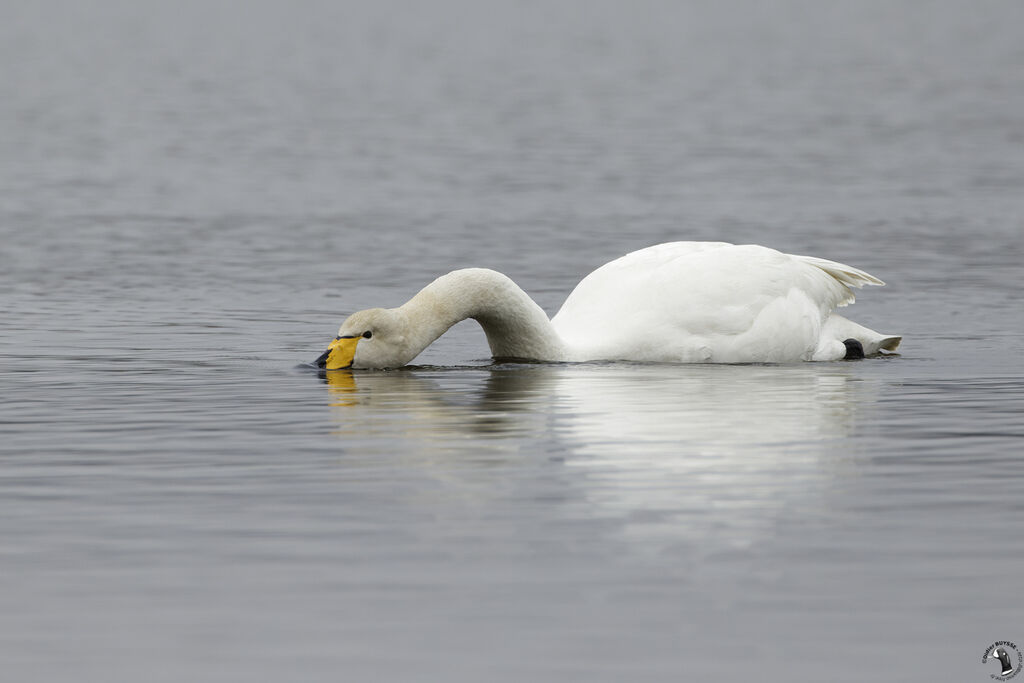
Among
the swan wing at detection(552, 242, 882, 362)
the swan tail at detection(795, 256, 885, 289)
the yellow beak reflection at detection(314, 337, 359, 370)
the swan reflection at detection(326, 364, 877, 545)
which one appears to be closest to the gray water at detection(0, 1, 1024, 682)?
the swan reflection at detection(326, 364, 877, 545)

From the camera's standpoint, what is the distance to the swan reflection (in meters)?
10.3

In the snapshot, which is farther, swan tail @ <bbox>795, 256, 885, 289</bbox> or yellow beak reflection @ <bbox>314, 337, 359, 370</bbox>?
swan tail @ <bbox>795, 256, 885, 289</bbox>

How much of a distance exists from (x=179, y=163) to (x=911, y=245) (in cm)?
1674

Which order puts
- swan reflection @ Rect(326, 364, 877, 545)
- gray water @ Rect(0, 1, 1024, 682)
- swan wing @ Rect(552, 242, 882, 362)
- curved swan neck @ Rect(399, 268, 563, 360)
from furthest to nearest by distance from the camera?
curved swan neck @ Rect(399, 268, 563, 360) < swan wing @ Rect(552, 242, 882, 362) < swan reflection @ Rect(326, 364, 877, 545) < gray water @ Rect(0, 1, 1024, 682)

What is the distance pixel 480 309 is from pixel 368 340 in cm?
89

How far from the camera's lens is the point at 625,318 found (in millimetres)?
15656

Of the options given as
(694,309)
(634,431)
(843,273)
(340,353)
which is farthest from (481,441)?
(843,273)

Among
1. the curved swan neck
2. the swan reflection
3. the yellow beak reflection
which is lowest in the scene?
the swan reflection

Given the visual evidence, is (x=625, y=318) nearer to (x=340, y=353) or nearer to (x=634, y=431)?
(x=340, y=353)

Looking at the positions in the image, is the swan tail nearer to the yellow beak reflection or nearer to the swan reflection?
the swan reflection

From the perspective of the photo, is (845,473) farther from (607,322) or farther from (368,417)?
(607,322)

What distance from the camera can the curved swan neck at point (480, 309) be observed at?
1573cm

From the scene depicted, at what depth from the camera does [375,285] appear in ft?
71.3

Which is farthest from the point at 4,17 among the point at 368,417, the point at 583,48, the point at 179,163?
the point at 368,417
